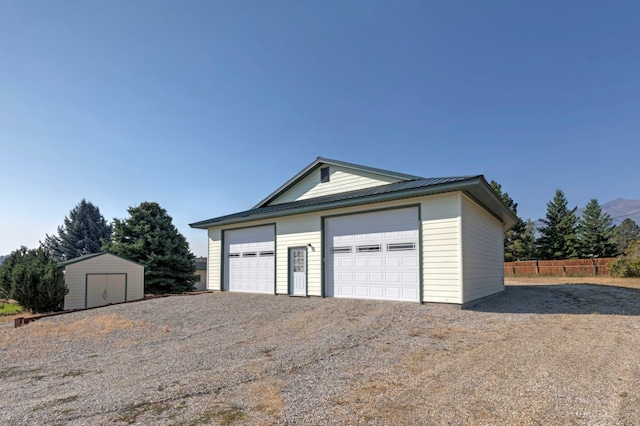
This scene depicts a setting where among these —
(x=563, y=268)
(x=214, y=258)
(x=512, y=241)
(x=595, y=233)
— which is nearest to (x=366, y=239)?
(x=214, y=258)

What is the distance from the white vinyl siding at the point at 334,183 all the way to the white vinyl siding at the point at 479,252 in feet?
9.83

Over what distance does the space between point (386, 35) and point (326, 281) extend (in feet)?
29.9

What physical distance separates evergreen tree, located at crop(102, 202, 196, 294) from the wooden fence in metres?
26.6

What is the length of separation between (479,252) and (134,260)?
23.3 metres

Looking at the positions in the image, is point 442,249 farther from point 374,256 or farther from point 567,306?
point 567,306

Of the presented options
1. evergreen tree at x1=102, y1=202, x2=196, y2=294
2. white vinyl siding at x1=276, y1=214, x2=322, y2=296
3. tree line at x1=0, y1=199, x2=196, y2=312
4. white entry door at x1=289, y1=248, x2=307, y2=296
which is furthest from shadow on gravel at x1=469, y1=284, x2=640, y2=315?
evergreen tree at x1=102, y1=202, x2=196, y2=294

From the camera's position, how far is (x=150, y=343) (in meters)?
7.21

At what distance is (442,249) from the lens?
31.0ft

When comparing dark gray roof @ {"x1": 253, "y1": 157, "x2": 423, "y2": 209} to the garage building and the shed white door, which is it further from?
the shed white door

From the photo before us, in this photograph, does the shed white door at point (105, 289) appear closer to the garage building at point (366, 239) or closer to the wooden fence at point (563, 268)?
the garage building at point (366, 239)

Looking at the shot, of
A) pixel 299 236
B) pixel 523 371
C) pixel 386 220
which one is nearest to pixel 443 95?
pixel 386 220

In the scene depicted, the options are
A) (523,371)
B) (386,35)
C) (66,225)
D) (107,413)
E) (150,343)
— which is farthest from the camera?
(66,225)

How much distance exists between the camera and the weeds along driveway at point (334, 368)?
11.3ft

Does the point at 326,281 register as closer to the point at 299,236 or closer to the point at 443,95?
the point at 299,236
